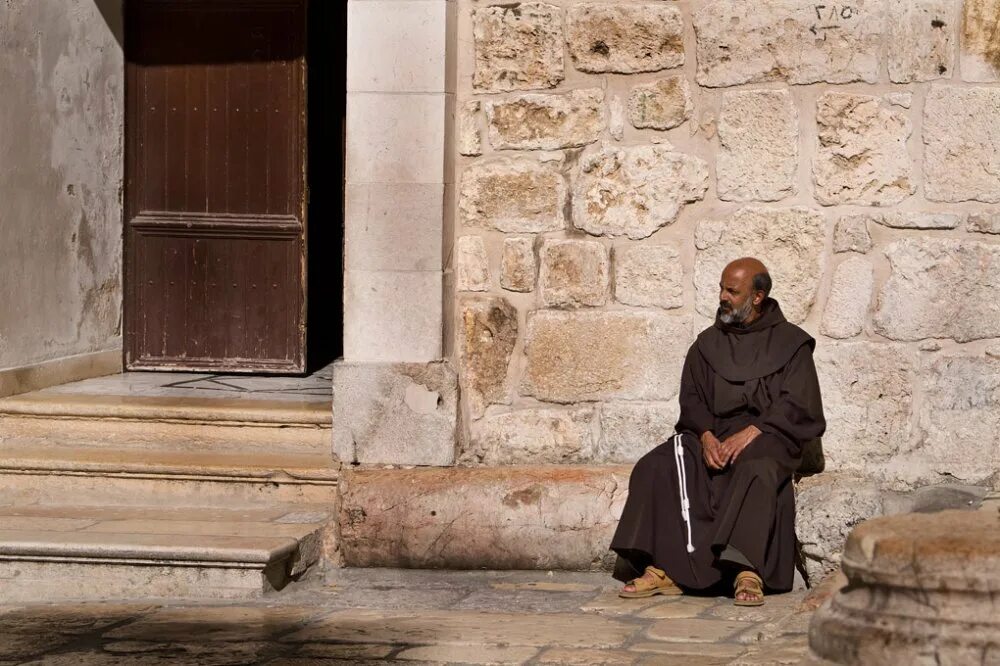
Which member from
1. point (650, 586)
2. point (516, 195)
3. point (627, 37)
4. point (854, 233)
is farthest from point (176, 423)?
point (854, 233)

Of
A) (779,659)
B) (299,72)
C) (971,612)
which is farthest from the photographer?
(299,72)

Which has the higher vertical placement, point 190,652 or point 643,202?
point 643,202

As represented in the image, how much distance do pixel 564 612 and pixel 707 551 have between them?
616mm

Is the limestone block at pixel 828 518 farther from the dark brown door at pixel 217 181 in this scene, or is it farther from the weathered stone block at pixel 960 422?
the dark brown door at pixel 217 181

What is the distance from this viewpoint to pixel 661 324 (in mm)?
6750

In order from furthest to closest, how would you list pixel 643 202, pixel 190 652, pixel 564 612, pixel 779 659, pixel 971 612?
pixel 643 202 → pixel 564 612 → pixel 190 652 → pixel 779 659 → pixel 971 612

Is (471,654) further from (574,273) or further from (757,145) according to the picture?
(757,145)

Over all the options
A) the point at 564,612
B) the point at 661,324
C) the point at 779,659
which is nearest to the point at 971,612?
the point at 779,659

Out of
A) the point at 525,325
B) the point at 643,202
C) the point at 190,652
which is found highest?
the point at 643,202

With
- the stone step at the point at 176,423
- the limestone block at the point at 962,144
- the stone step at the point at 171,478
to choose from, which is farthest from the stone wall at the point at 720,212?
the stone step at the point at 176,423

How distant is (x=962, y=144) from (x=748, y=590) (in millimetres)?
1962

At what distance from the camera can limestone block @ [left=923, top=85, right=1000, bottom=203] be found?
21.4ft

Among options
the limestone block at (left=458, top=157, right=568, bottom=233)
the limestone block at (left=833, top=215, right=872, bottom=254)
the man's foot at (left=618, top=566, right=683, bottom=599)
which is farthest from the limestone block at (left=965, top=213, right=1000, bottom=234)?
the man's foot at (left=618, top=566, right=683, bottom=599)

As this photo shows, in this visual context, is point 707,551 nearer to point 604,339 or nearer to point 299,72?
point 604,339
